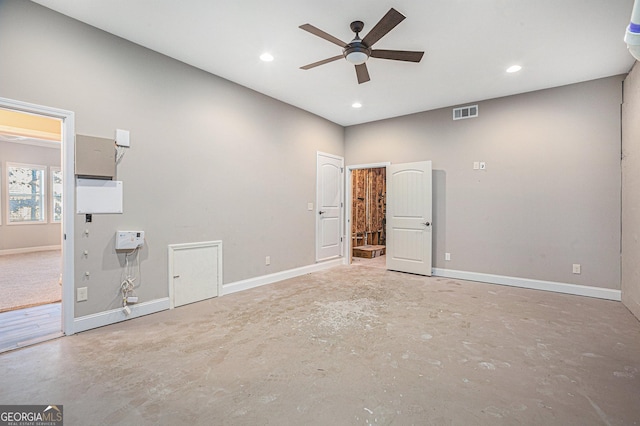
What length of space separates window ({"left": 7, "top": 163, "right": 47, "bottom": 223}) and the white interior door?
7.63 m

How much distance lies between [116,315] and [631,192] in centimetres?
591

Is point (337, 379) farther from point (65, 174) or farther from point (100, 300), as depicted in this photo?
point (65, 174)

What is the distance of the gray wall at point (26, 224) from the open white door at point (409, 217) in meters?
8.80

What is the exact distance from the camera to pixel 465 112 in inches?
193

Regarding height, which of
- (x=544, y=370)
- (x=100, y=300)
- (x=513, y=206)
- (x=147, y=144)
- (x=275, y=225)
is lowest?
(x=544, y=370)

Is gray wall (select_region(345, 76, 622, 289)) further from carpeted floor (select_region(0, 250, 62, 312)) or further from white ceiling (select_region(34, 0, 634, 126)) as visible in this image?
carpeted floor (select_region(0, 250, 62, 312))

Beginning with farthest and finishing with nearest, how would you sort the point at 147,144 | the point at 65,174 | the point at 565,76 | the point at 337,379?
the point at 565,76 < the point at 147,144 < the point at 65,174 < the point at 337,379

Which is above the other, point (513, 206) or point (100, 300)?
point (513, 206)

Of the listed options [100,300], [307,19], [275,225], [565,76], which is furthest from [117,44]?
[565,76]

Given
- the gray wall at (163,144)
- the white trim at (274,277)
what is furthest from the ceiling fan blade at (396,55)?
the white trim at (274,277)

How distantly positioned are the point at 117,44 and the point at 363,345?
12.6ft

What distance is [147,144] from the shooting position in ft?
10.7

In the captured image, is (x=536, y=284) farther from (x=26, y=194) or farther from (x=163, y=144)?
(x=26, y=194)

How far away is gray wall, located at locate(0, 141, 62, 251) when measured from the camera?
23.2 ft
